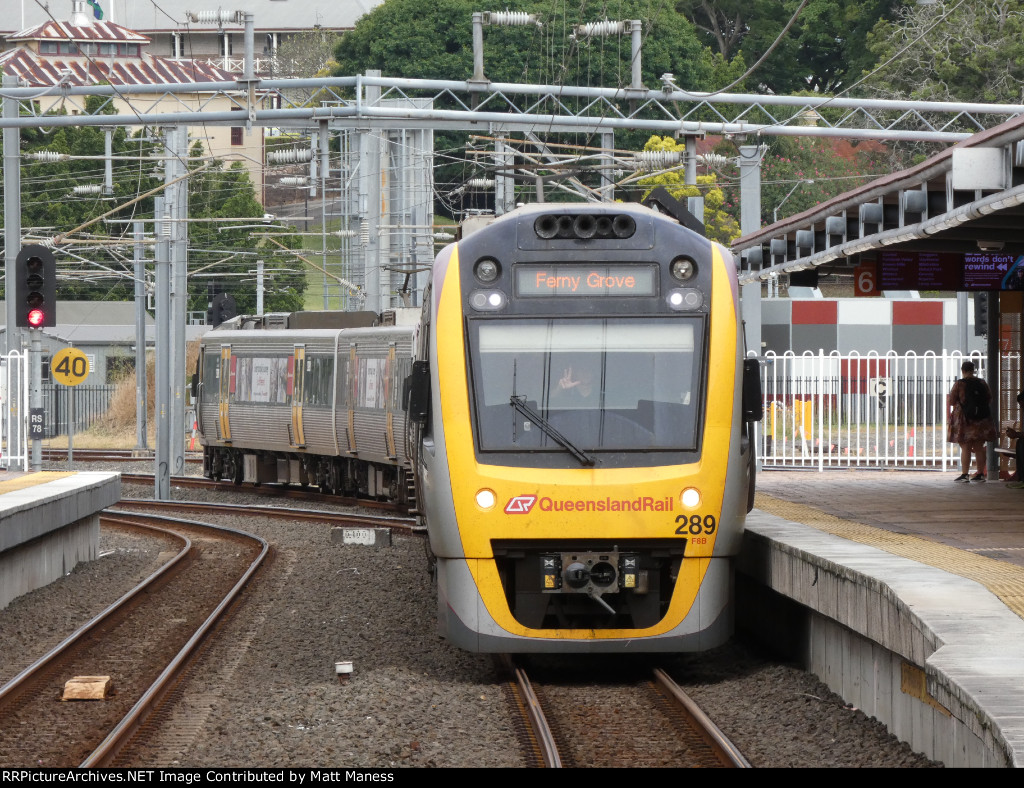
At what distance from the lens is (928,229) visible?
12.7 m

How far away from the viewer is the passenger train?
33.8 ft

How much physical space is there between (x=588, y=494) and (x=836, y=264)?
849cm

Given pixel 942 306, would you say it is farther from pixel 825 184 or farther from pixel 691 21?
pixel 691 21

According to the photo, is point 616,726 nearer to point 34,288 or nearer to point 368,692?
point 368,692

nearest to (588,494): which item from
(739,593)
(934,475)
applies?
(739,593)

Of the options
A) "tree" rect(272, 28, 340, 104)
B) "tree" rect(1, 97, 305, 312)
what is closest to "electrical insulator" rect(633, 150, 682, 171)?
"tree" rect(1, 97, 305, 312)

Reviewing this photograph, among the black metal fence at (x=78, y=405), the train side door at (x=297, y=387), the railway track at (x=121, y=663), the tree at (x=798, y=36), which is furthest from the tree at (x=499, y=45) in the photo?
the railway track at (x=121, y=663)

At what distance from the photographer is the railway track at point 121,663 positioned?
8.66 metres

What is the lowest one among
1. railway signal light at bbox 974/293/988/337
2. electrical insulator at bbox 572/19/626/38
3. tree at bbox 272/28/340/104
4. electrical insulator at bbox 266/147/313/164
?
railway signal light at bbox 974/293/988/337

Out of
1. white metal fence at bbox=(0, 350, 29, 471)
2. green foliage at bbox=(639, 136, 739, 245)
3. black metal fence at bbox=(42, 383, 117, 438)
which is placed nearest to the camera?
white metal fence at bbox=(0, 350, 29, 471)

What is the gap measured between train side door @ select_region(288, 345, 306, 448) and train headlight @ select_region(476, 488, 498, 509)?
18.2 meters

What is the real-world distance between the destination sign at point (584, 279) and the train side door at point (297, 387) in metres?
17.7

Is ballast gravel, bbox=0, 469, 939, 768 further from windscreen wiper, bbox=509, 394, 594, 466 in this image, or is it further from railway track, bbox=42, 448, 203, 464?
railway track, bbox=42, 448, 203, 464

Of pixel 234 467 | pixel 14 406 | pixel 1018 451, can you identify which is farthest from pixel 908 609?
pixel 234 467
